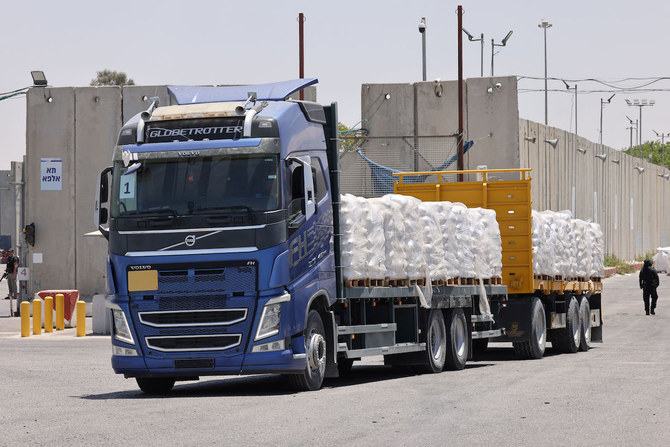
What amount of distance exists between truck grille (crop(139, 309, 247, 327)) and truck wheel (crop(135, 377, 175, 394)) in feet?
4.13

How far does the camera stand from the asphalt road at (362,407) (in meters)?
10.7

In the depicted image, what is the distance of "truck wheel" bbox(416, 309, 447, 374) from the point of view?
1858cm

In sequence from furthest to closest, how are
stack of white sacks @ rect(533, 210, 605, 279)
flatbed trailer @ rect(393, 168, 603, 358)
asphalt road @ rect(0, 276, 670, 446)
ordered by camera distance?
stack of white sacks @ rect(533, 210, 605, 279) → flatbed trailer @ rect(393, 168, 603, 358) → asphalt road @ rect(0, 276, 670, 446)

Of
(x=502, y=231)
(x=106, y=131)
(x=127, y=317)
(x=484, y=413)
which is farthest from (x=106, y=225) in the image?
(x=106, y=131)

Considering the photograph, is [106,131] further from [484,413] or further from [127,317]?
[484,413]

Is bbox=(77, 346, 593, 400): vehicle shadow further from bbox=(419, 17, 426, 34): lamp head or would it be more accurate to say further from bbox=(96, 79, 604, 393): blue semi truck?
bbox=(419, 17, 426, 34): lamp head

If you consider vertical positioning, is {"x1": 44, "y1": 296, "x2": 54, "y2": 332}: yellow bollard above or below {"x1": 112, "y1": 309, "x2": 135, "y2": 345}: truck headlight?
below

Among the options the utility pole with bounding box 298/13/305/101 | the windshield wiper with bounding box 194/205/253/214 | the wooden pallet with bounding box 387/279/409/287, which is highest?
the utility pole with bounding box 298/13/305/101

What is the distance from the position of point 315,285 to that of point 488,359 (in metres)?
8.56

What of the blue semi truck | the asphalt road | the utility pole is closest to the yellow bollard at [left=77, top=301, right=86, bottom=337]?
the asphalt road

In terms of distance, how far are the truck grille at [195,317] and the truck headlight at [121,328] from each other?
273 mm

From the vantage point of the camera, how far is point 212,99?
620 inches

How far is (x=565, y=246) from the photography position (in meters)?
24.1

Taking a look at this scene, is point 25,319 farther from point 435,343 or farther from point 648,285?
point 648,285
